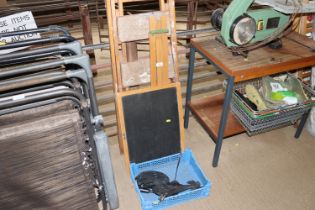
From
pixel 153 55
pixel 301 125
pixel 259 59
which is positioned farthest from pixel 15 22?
pixel 301 125

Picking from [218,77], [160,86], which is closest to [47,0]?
[218,77]

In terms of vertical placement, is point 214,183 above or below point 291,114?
below

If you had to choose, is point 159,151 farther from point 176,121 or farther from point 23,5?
point 23,5

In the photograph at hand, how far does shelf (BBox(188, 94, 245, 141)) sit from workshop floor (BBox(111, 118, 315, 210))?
0.27 m

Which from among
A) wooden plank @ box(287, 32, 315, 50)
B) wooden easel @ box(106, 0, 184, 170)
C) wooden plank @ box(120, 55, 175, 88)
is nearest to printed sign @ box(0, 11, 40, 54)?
wooden easel @ box(106, 0, 184, 170)

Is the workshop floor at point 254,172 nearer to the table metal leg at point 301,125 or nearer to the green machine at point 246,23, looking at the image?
the table metal leg at point 301,125

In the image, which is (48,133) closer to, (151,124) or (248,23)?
(151,124)

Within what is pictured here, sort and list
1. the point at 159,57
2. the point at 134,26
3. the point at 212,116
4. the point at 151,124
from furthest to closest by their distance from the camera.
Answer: the point at 212,116 → the point at 151,124 → the point at 159,57 → the point at 134,26

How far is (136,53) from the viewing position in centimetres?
187

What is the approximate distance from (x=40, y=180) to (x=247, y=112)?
1.41 m

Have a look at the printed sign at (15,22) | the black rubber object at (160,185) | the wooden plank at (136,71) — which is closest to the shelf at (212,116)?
the black rubber object at (160,185)

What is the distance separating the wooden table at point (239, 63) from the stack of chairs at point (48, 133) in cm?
89

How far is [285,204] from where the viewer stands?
1.87 metres

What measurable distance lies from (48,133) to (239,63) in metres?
1.22
